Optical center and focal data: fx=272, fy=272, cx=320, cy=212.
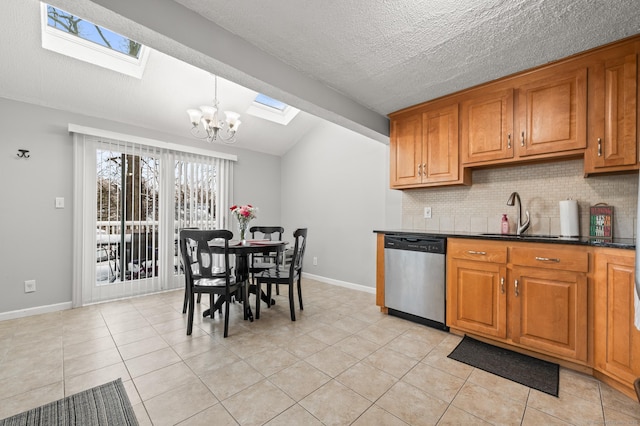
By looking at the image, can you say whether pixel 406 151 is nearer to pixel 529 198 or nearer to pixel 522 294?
pixel 529 198

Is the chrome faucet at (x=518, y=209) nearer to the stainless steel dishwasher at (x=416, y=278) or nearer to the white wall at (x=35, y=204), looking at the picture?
the stainless steel dishwasher at (x=416, y=278)

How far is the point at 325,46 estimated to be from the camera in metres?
2.04

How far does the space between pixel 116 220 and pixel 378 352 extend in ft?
11.6

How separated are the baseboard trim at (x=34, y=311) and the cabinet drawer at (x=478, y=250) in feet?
14.0

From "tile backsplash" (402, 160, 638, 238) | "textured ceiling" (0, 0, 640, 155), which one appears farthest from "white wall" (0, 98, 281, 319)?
"tile backsplash" (402, 160, 638, 238)

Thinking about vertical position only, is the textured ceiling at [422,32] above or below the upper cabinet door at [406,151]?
above

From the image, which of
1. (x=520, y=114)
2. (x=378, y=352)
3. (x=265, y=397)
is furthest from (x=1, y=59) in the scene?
(x=520, y=114)

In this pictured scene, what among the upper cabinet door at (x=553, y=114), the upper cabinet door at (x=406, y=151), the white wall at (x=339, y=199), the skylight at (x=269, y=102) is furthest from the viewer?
the skylight at (x=269, y=102)

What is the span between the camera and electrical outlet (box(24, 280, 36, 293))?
2934 mm

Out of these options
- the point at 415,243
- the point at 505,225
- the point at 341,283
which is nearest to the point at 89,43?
the point at 415,243

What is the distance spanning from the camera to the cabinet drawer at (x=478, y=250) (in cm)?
221

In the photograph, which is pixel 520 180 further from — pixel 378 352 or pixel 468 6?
pixel 378 352

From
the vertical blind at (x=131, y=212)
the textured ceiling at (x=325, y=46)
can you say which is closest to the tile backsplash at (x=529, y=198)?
the textured ceiling at (x=325, y=46)

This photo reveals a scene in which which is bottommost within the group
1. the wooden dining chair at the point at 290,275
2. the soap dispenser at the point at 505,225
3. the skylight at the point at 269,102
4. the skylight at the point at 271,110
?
the wooden dining chair at the point at 290,275
